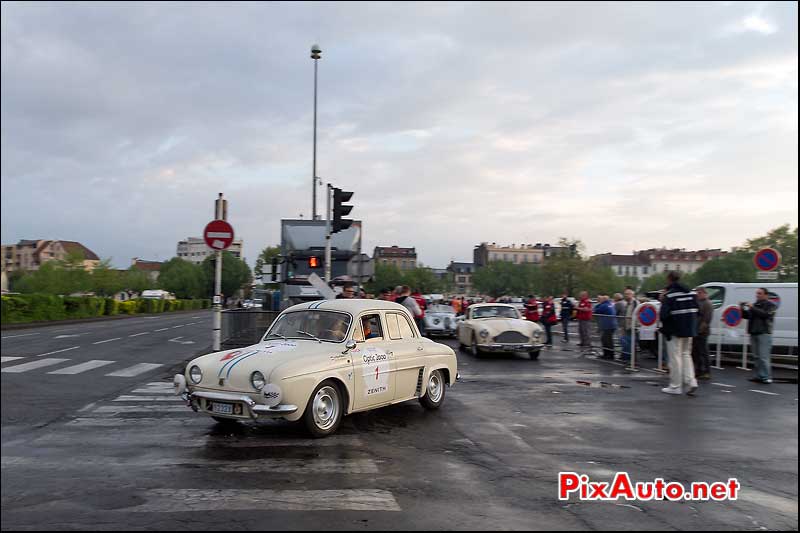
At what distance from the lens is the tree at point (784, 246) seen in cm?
6481

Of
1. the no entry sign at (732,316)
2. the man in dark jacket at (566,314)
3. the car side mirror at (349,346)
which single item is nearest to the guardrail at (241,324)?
the car side mirror at (349,346)

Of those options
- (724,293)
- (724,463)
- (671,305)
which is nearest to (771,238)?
(724,293)

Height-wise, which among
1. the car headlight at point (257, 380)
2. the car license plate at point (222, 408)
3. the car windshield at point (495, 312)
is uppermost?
the car windshield at point (495, 312)

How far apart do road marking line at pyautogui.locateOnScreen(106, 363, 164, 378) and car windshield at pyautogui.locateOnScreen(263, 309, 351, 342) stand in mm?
5920

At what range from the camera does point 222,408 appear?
7645 mm

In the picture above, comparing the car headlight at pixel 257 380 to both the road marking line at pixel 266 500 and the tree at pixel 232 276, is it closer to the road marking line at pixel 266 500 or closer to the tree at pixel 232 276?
the road marking line at pixel 266 500

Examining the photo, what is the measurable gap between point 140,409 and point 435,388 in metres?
4.41

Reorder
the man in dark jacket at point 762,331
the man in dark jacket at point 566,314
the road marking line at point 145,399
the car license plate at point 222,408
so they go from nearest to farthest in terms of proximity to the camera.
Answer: the car license plate at point 222,408
the road marking line at point 145,399
the man in dark jacket at point 762,331
the man in dark jacket at point 566,314

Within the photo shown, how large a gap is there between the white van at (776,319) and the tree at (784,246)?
1774 inches

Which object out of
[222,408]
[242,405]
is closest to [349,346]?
[242,405]

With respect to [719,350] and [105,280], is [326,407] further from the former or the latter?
[105,280]

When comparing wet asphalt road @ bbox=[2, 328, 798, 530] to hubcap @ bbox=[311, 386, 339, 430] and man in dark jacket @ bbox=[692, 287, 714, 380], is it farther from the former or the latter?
man in dark jacket @ bbox=[692, 287, 714, 380]

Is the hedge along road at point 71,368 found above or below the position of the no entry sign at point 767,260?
below

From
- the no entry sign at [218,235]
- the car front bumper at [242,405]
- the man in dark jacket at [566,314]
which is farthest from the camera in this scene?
the man in dark jacket at [566,314]
